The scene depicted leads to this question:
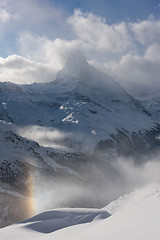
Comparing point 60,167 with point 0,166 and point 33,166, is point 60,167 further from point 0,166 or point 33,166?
point 0,166

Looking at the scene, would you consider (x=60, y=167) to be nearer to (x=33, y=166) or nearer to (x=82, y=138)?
(x=33, y=166)

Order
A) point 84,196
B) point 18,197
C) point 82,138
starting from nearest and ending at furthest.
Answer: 1. point 18,197
2. point 84,196
3. point 82,138

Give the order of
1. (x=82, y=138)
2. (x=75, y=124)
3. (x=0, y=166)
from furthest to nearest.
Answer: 1. (x=75, y=124)
2. (x=82, y=138)
3. (x=0, y=166)

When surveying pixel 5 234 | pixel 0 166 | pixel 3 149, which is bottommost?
pixel 5 234

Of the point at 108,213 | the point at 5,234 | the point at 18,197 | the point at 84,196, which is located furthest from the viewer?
the point at 84,196

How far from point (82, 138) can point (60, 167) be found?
102 m

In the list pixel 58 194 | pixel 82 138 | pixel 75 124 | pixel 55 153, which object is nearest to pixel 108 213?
pixel 58 194

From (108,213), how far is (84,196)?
36059 mm

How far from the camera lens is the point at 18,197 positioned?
4741 cm

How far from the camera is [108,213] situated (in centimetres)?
2628

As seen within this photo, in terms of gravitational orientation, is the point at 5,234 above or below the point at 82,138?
below

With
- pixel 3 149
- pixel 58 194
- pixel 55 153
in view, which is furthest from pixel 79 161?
pixel 3 149

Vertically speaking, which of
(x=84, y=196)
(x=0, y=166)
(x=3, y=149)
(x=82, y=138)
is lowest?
(x=84, y=196)

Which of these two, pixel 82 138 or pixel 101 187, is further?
pixel 82 138
